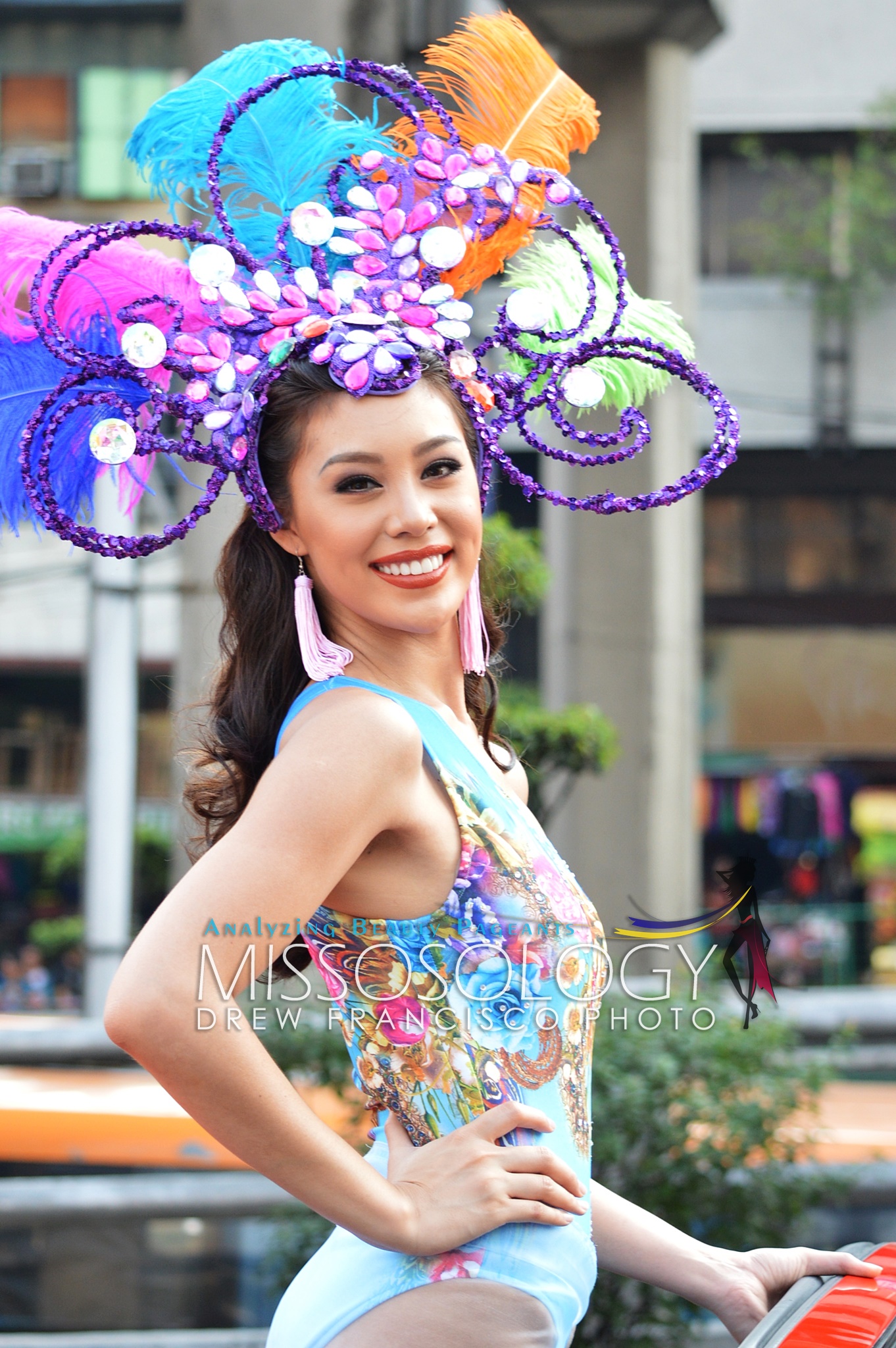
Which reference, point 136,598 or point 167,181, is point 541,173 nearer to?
point 167,181

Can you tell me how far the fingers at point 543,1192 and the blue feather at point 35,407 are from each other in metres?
0.84

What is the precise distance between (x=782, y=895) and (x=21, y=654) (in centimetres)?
725

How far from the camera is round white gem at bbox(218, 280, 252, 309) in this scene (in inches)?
56.7

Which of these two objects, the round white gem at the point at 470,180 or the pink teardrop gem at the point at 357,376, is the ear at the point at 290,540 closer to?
the pink teardrop gem at the point at 357,376

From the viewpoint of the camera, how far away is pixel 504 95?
5.52ft

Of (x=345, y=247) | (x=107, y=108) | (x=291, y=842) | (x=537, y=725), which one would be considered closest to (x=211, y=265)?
(x=345, y=247)

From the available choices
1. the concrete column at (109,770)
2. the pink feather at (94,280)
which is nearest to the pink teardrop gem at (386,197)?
the pink feather at (94,280)

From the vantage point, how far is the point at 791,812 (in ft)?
40.7

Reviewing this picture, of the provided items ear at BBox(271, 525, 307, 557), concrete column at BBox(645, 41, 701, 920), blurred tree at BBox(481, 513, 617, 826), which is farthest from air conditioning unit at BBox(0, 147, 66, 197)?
ear at BBox(271, 525, 307, 557)

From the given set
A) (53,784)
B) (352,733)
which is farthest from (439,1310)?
(53,784)

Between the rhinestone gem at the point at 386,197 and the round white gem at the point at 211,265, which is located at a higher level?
the rhinestone gem at the point at 386,197

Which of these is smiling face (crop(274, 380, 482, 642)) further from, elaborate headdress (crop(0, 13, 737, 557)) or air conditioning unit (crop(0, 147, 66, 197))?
air conditioning unit (crop(0, 147, 66, 197))

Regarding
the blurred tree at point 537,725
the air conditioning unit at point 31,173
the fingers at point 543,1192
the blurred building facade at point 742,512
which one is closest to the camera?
the fingers at point 543,1192

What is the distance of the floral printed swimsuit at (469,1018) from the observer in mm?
1335
